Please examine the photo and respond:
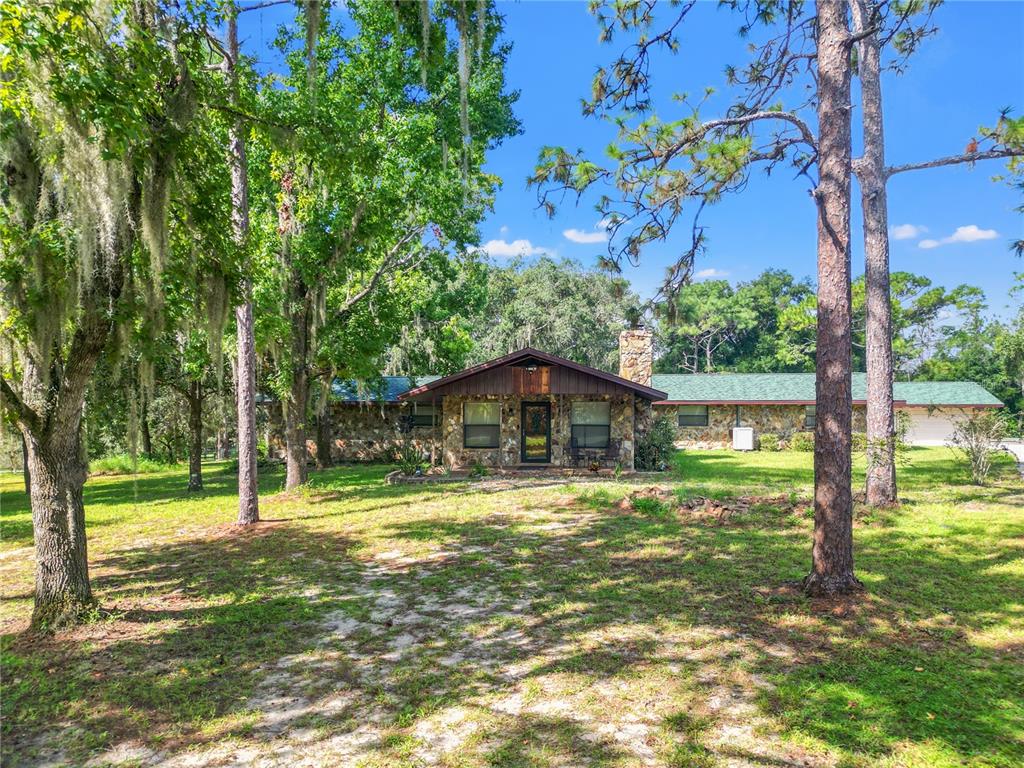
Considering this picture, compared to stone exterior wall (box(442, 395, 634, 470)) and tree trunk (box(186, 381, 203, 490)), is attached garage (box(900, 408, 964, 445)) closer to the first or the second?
stone exterior wall (box(442, 395, 634, 470))

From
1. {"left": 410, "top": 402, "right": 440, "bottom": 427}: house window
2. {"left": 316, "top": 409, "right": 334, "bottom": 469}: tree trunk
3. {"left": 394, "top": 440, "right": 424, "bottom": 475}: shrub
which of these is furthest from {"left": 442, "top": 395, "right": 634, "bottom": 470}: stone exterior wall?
{"left": 316, "top": 409, "right": 334, "bottom": 469}: tree trunk

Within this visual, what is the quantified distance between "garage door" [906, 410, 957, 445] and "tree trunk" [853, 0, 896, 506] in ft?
71.0

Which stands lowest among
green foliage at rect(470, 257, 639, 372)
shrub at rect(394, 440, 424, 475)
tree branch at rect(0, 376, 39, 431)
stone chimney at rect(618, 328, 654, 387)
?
shrub at rect(394, 440, 424, 475)

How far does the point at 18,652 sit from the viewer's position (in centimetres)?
488

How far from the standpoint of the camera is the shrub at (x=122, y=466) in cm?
2256

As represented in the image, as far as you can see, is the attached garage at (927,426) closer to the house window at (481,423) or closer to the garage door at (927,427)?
the garage door at (927,427)

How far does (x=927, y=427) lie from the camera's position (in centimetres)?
2812

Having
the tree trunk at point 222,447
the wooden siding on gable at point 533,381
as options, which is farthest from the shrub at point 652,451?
the tree trunk at point 222,447

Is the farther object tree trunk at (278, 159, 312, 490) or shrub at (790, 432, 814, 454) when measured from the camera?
shrub at (790, 432, 814, 454)

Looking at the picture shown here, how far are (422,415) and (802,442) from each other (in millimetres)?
16819

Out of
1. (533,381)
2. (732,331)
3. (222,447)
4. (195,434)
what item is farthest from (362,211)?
(732,331)

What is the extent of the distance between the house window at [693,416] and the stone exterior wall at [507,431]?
1085 centimetres

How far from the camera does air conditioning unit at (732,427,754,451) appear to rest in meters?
25.8

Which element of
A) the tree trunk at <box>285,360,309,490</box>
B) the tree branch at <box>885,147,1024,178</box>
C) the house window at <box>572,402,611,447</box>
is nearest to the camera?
the tree branch at <box>885,147,1024,178</box>
